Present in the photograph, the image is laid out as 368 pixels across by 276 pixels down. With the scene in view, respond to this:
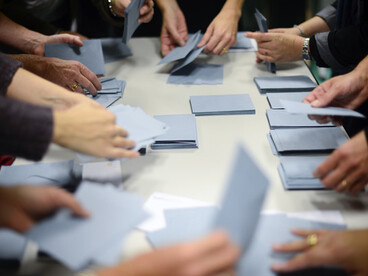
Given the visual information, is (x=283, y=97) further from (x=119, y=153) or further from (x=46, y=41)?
(x=46, y=41)

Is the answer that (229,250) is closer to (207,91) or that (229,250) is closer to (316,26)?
(207,91)

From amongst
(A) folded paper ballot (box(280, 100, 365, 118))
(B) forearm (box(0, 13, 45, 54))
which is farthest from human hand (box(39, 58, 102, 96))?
(A) folded paper ballot (box(280, 100, 365, 118))

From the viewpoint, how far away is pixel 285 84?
1414 millimetres

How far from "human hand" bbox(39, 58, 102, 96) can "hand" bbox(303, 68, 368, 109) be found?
0.76m

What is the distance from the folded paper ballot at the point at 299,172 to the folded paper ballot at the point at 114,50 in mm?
1005

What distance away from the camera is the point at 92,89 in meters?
1.35

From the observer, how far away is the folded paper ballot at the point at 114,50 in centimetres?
173

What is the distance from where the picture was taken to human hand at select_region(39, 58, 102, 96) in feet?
4.30

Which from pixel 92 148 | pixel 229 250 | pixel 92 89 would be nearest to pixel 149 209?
pixel 92 148

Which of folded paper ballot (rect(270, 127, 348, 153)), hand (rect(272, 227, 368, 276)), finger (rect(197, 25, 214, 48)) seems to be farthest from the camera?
finger (rect(197, 25, 214, 48))

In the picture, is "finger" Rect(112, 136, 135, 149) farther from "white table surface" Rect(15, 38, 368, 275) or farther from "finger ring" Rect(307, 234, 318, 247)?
"finger ring" Rect(307, 234, 318, 247)

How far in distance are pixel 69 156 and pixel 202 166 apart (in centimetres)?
39

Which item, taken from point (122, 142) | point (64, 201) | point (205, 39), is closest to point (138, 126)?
point (122, 142)

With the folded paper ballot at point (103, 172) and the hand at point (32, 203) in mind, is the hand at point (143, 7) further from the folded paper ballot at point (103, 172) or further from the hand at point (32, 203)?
the hand at point (32, 203)
